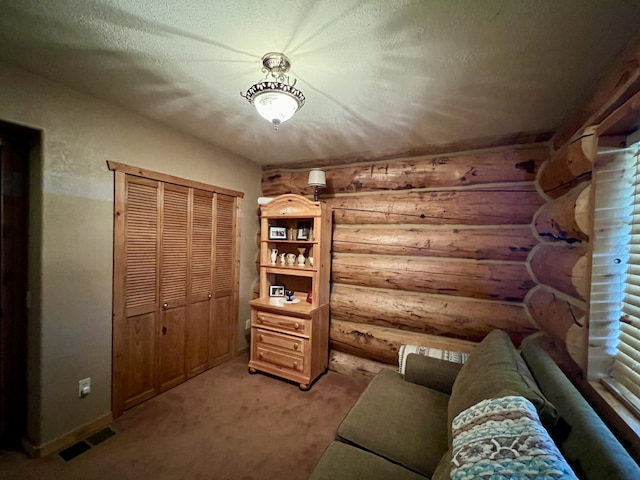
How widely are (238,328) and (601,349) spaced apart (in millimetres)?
3167

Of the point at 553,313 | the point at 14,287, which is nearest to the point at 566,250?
the point at 553,313

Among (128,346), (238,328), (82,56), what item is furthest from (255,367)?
(82,56)

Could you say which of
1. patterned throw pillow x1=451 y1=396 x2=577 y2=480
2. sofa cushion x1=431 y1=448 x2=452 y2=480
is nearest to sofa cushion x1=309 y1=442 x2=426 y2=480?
sofa cushion x1=431 y1=448 x2=452 y2=480

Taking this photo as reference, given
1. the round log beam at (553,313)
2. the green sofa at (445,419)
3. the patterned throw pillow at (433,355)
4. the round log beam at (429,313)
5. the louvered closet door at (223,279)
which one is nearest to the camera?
the green sofa at (445,419)

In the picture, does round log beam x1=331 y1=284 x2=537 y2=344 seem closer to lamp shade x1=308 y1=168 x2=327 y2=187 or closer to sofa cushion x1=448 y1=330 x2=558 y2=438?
sofa cushion x1=448 y1=330 x2=558 y2=438

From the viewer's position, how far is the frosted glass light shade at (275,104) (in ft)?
4.45

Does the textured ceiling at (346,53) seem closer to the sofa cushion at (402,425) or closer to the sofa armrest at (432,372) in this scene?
the sofa armrest at (432,372)

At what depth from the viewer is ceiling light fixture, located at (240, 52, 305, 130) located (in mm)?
1334

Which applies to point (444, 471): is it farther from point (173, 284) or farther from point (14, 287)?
point (14, 287)

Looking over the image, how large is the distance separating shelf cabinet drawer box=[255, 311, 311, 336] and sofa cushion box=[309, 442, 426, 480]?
1.32 meters

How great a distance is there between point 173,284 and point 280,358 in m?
1.29

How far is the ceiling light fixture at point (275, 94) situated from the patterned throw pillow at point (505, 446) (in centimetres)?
162

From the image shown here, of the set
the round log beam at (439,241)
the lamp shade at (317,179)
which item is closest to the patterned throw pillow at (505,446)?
the round log beam at (439,241)

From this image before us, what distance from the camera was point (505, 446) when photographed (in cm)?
80
